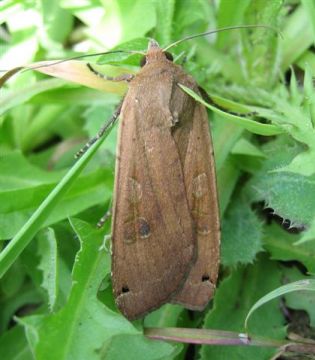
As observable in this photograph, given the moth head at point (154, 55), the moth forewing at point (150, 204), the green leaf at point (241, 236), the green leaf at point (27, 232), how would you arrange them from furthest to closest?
the green leaf at point (241, 236) → the moth head at point (154, 55) → the moth forewing at point (150, 204) → the green leaf at point (27, 232)

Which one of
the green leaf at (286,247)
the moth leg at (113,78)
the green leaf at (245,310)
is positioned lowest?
the green leaf at (245,310)

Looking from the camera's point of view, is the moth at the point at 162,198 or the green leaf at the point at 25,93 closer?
the moth at the point at 162,198

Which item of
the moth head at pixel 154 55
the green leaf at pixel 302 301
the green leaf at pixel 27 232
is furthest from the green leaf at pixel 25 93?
the green leaf at pixel 302 301

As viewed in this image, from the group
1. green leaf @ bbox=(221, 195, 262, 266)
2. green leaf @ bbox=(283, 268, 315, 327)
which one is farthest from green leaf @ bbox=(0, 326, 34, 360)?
green leaf @ bbox=(283, 268, 315, 327)

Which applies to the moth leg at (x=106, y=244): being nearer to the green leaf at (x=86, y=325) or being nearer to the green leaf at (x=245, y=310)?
the green leaf at (x=86, y=325)

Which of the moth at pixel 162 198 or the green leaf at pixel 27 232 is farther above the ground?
the green leaf at pixel 27 232

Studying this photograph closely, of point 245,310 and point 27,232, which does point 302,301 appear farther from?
point 27,232

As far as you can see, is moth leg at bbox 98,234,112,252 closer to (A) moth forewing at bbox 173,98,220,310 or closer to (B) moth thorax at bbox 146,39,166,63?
(A) moth forewing at bbox 173,98,220,310

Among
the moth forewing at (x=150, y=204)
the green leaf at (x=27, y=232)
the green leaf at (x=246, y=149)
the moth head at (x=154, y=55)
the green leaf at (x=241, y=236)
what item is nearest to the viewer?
the green leaf at (x=27, y=232)
